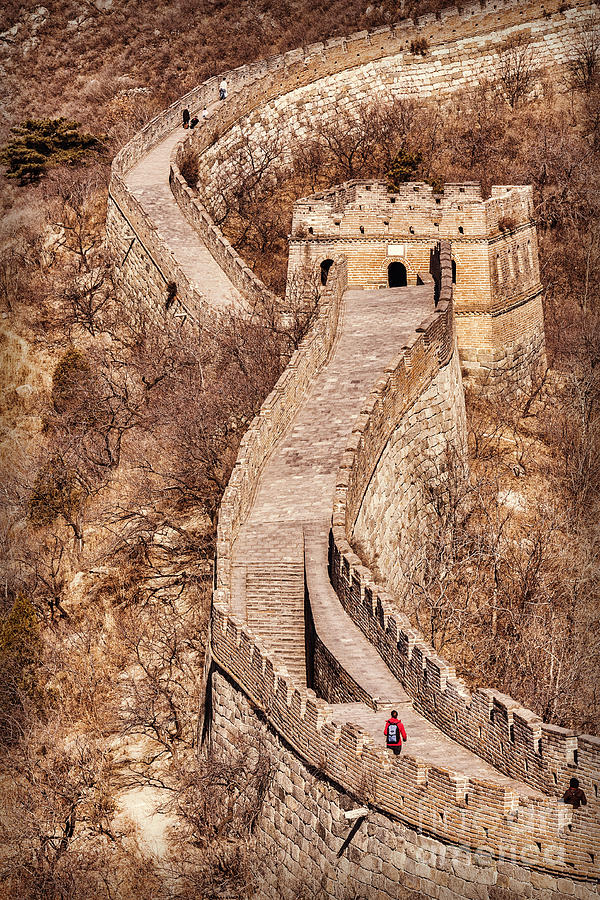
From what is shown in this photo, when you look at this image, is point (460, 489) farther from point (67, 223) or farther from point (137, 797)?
point (67, 223)

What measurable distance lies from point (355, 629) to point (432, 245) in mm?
17411

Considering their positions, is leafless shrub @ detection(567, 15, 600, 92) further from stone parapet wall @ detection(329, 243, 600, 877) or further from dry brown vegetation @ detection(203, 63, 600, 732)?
stone parapet wall @ detection(329, 243, 600, 877)

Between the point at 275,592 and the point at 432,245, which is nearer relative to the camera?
the point at 275,592

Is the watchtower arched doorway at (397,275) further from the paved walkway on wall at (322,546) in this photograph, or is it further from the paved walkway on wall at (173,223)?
the paved walkway on wall at (322,546)

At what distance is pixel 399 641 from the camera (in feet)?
86.1

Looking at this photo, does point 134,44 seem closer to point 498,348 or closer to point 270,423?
point 498,348

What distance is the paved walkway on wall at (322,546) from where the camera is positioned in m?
25.4

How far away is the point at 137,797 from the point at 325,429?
27.4ft

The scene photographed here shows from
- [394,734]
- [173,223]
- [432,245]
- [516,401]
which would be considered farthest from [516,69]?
[394,734]

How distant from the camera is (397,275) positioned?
44312 millimetres

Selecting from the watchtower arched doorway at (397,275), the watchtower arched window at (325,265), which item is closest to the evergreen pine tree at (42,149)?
the watchtower arched window at (325,265)

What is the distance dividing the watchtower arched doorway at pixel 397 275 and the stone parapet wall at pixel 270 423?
339 cm

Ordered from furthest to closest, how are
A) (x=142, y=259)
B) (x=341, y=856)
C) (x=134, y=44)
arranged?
(x=134, y=44), (x=142, y=259), (x=341, y=856)

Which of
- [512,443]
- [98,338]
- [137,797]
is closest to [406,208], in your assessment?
[512,443]
